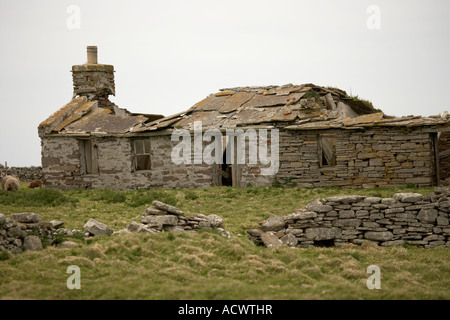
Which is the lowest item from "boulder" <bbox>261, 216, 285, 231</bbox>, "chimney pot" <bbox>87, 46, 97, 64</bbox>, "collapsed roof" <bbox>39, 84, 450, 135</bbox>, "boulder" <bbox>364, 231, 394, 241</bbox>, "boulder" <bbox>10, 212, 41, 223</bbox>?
"boulder" <bbox>364, 231, 394, 241</bbox>

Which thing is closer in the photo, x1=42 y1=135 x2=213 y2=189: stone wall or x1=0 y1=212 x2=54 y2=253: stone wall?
x1=0 y1=212 x2=54 y2=253: stone wall

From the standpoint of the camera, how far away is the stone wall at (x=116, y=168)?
2273 centimetres

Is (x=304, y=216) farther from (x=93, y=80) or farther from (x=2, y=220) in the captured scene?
(x=93, y=80)

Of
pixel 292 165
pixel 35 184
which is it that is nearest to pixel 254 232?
pixel 292 165

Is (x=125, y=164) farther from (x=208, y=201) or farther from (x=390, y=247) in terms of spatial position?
(x=390, y=247)

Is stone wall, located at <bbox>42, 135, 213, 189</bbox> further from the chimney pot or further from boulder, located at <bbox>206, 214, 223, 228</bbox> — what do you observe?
boulder, located at <bbox>206, 214, 223, 228</bbox>

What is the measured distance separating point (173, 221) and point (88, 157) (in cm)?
1106

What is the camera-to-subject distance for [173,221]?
14117 millimetres

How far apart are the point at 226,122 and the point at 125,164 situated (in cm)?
414

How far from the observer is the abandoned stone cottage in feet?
65.5

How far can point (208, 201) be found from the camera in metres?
18.9

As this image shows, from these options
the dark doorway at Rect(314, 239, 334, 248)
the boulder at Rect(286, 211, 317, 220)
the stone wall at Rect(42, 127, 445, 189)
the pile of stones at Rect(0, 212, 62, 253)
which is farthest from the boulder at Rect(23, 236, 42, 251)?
the stone wall at Rect(42, 127, 445, 189)

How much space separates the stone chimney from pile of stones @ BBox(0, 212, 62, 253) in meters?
14.1
